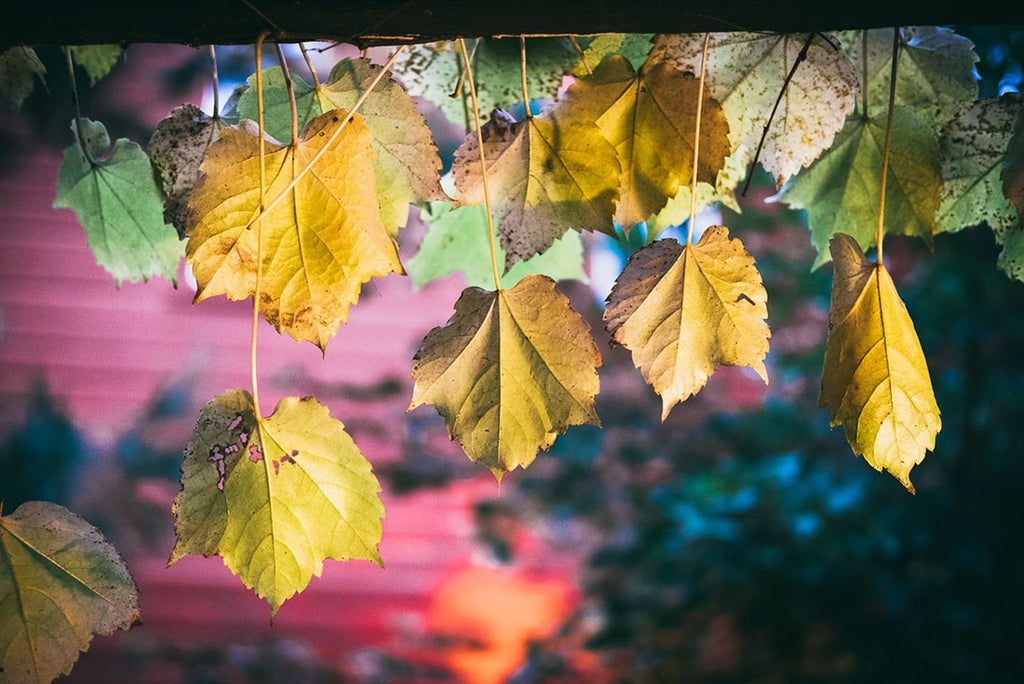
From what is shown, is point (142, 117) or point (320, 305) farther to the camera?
point (142, 117)

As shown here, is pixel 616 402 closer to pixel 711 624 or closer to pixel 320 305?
pixel 711 624

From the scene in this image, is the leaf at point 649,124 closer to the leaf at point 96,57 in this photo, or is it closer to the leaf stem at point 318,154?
the leaf stem at point 318,154

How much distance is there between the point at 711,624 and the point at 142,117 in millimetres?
2676

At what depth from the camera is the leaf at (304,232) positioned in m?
0.38

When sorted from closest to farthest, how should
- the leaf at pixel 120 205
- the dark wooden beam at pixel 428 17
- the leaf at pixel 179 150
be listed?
the dark wooden beam at pixel 428 17 → the leaf at pixel 179 150 → the leaf at pixel 120 205

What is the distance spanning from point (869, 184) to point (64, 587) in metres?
0.55

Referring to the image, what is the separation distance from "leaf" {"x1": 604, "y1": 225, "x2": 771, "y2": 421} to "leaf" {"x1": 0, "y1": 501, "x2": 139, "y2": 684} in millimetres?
289

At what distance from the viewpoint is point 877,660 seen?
2.21 metres

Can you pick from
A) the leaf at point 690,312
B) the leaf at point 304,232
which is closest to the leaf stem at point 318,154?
the leaf at point 304,232

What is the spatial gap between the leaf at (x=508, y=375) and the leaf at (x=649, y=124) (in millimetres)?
73

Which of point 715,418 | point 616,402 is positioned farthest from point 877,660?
point 616,402

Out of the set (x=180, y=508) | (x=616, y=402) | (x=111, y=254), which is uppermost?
(x=616, y=402)

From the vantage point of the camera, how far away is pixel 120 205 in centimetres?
55

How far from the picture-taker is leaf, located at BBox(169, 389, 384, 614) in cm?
39
